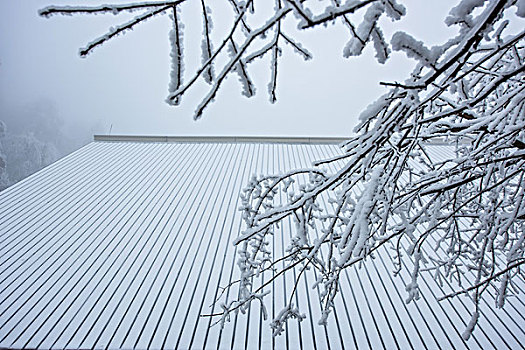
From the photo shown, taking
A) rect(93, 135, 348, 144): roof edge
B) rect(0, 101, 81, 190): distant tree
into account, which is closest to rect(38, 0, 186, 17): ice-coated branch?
rect(93, 135, 348, 144): roof edge

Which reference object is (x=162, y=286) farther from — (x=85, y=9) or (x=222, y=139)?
(x=222, y=139)

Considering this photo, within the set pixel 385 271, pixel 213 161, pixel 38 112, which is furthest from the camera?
pixel 38 112

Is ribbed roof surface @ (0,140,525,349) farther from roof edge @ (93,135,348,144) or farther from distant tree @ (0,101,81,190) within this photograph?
distant tree @ (0,101,81,190)

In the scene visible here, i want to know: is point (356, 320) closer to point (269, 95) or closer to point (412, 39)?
point (269, 95)

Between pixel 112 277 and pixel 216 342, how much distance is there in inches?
→ 53.7

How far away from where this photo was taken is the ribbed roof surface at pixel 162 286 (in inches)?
115

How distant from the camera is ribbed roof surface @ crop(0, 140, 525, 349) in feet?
9.62

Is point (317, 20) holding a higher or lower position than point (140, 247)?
lower

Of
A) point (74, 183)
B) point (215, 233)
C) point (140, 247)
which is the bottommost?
point (140, 247)

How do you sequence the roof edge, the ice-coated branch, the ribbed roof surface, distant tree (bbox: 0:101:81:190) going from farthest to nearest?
distant tree (bbox: 0:101:81:190) < the roof edge < the ribbed roof surface < the ice-coated branch

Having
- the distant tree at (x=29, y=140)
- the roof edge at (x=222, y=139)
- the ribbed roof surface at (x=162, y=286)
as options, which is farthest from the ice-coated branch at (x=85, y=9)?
the distant tree at (x=29, y=140)

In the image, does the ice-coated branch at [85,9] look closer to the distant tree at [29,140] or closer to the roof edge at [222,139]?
the roof edge at [222,139]

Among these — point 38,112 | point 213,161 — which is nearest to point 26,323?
point 213,161

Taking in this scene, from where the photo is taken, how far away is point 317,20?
911mm
